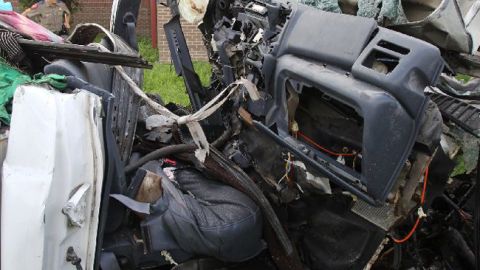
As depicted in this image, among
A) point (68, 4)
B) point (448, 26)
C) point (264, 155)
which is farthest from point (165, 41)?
point (448, 26)

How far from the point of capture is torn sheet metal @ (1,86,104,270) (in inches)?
74.1

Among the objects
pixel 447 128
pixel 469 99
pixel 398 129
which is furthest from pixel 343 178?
pixel 469 99

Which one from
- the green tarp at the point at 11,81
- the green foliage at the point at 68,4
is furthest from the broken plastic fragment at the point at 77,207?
the green foliage at the point at 68,4

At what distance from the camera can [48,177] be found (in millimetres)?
1916

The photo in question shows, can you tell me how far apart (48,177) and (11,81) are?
0.59 metres

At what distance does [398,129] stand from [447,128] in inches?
18.9

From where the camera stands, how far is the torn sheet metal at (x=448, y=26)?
238 centimetres

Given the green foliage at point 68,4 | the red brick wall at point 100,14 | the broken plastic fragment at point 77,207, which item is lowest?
the red brick wall at point 100,14

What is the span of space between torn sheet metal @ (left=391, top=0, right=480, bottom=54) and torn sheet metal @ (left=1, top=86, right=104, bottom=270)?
57.7 inches

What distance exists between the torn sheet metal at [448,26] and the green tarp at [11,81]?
1.52 m

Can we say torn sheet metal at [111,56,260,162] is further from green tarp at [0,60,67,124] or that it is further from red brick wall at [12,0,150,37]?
red brick wall at [12,0,150,37]

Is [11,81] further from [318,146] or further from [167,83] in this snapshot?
[167,83]

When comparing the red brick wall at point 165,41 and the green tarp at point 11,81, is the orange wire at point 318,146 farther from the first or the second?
the red brick wall at point 165,41

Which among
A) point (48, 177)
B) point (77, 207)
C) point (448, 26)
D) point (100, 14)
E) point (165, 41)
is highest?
point (448, 26)
